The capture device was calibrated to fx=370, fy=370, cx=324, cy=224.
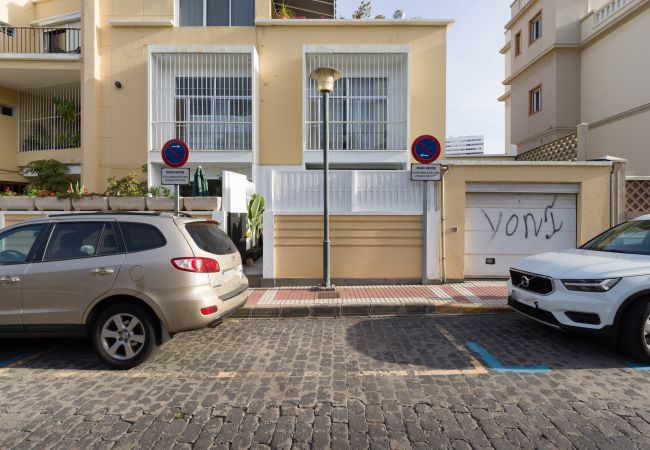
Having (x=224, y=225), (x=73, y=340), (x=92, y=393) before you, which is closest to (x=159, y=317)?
(x=92, y=393)

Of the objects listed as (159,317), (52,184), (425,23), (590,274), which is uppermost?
(425,23)

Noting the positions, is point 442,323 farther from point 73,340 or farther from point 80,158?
point 80,158

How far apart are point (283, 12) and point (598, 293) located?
40.6ft

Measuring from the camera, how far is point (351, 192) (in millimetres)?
7859

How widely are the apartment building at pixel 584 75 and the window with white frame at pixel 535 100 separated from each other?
5 centimetres

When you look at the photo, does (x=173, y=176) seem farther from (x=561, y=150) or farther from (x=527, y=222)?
(x=561, y=150)

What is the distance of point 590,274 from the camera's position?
423cm

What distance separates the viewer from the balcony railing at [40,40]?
1373 cm

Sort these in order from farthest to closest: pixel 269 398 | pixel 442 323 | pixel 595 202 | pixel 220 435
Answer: pixel 595 202, pixel 442 323, pixel 269 398, pixel 220 435

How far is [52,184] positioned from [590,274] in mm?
15496

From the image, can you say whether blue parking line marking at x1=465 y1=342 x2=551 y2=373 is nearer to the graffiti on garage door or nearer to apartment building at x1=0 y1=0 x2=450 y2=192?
the graffiti on garage door

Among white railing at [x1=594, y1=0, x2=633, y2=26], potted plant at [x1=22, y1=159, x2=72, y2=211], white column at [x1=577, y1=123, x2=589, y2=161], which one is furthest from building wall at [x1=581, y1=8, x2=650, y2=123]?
potted plant at [x1=22, y1=159, x2=72, y2=211]

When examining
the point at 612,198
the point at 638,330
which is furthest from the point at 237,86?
the point at 638,330

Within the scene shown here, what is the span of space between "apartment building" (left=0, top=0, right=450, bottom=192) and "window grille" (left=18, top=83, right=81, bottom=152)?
1.33 meters
